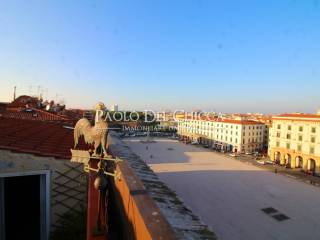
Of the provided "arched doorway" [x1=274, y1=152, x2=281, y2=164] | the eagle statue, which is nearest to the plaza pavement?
"arched doorway" [x1=274, y1=152, x2=281, y2=164]

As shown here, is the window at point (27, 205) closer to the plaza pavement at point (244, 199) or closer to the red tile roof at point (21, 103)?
the plaza pavement at point (244, 199)

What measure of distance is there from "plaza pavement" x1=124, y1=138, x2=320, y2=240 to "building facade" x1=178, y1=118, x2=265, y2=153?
15.8 meters

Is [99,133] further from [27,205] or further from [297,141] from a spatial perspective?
[297,141]

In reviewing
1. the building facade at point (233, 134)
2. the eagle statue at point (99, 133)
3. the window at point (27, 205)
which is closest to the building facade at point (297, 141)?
the building facade at point (233, 134)

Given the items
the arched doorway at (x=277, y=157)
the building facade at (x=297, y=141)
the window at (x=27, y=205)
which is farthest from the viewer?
the arched doorway at (x=277, y=157)

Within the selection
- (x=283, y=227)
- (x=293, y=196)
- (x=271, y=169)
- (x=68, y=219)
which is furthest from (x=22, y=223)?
(x=271, y=169)

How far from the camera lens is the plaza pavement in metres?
15.4

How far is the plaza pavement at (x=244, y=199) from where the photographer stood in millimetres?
15445

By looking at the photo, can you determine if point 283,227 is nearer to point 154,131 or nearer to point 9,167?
point 9,167

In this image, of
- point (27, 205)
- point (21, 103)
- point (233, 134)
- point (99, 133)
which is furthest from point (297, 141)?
point (99, 133)

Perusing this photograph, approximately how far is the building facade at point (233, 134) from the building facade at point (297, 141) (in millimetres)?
8571

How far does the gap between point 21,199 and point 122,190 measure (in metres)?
4.47

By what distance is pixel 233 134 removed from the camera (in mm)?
50500

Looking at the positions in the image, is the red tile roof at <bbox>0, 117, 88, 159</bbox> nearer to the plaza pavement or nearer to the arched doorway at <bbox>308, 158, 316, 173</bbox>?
the plaza pavement
